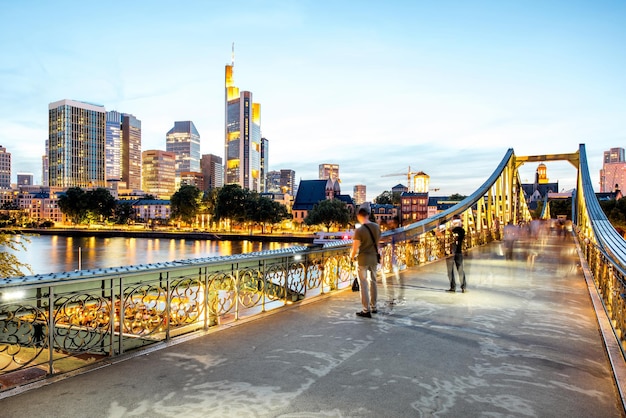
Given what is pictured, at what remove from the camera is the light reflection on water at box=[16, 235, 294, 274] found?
5475cm

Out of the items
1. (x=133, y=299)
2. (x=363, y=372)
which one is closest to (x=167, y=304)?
(x=133, y=299)

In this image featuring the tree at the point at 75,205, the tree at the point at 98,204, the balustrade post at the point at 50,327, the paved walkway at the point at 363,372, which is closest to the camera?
the paved walkway at the point at 363,372

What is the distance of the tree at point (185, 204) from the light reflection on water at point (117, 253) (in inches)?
481

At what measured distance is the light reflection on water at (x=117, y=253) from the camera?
54750 millimetres

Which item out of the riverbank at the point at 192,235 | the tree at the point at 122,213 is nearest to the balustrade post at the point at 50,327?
the riverbank at the point at 192,235

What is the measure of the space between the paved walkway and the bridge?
0.02m

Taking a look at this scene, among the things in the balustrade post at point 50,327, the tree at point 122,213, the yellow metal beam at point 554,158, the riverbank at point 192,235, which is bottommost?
the riverbank at point 192,235

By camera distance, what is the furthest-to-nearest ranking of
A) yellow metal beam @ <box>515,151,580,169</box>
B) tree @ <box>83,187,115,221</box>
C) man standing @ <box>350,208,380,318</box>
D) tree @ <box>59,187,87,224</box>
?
tree @ <box>83,187,115,221</box> → tree @ <box>59,187,87,224</box> → yellow metal beam @ <box>515,151,580,169</box> → man standing @ <box>350,208,380,318</box>

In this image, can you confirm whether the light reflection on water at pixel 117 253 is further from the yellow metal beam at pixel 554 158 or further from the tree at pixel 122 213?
the tree at pixel 122 213

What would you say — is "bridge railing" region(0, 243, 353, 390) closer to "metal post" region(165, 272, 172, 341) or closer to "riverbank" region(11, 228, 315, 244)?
"metal post" region(165, 272, 172, 341)

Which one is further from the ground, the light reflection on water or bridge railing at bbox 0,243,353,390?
bridge railing at bbox 0,243,353,390

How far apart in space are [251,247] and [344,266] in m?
66.9

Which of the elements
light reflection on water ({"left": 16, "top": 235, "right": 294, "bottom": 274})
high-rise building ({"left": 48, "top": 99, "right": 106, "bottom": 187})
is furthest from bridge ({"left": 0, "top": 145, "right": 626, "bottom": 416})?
high-rise building ({"left": 48, "top": 99, "right": 106, "bottom": 187})

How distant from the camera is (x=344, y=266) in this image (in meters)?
9.82
